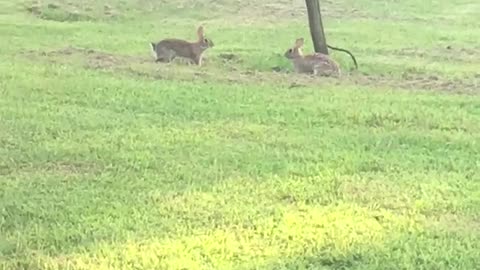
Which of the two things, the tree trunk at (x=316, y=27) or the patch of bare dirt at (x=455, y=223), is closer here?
the patch of bare dirt at (x=455, y=223)

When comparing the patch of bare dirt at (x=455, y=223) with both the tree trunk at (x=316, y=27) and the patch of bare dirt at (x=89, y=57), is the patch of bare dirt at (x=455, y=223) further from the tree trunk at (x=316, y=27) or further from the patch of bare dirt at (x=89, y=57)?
Answer: the tree trunk at (x=316, y=27)

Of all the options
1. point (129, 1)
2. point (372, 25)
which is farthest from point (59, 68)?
point (129, 1)

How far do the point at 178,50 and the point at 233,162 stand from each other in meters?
6.52

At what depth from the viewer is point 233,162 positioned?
311 inches

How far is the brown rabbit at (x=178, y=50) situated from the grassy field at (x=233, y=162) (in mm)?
180

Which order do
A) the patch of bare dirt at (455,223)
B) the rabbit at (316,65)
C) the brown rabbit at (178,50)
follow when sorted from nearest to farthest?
the patch of bare dirt at (455,223) < the rabbit at (316,65) < the brown rabbit at (178,50)

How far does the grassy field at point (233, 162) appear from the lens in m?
5.80

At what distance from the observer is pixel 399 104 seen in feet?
36.4

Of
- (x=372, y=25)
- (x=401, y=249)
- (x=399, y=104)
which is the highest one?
(x=401, y=249)

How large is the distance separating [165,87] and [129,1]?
13576mm

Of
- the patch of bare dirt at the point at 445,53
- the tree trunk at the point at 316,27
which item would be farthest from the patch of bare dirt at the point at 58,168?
the patch of bare dirt at the point at 445,53

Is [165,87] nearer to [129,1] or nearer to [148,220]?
[148,220]

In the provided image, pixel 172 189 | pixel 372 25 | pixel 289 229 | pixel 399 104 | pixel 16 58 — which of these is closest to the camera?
pixel 289 229

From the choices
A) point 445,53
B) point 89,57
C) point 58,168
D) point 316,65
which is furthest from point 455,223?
point 445,53
